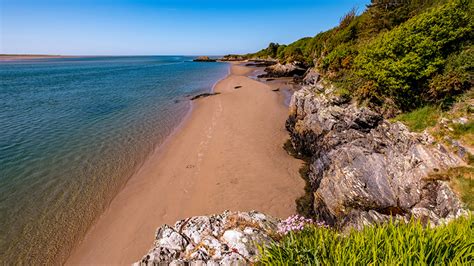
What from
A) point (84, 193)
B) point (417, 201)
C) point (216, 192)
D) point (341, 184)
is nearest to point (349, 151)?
point (341, 184)

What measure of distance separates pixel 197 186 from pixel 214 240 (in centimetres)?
653

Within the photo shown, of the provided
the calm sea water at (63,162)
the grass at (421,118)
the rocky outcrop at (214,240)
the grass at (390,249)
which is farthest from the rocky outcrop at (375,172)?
the calm sea water at (63,162)

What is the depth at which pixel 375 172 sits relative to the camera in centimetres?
828

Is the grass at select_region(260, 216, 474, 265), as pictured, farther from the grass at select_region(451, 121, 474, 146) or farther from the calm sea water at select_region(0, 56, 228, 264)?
the calm sea water at select_region(0, 56, 228, 264)

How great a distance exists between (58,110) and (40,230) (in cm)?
1988

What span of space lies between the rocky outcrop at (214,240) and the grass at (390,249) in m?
0.88

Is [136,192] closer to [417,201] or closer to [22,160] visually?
[22,160]

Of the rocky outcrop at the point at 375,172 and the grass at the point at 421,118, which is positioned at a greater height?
the grass at the point at 421,118

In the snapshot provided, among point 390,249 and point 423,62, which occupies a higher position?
point 423,62

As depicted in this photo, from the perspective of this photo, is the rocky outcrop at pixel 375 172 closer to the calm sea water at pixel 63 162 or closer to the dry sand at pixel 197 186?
the dry sand at pixel 197 186

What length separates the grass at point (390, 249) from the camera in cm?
301

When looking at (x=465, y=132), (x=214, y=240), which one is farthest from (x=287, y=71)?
(x=214, y=240)

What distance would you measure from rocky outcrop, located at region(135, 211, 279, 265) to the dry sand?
361 cm

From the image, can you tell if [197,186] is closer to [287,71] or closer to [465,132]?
[465,132]
